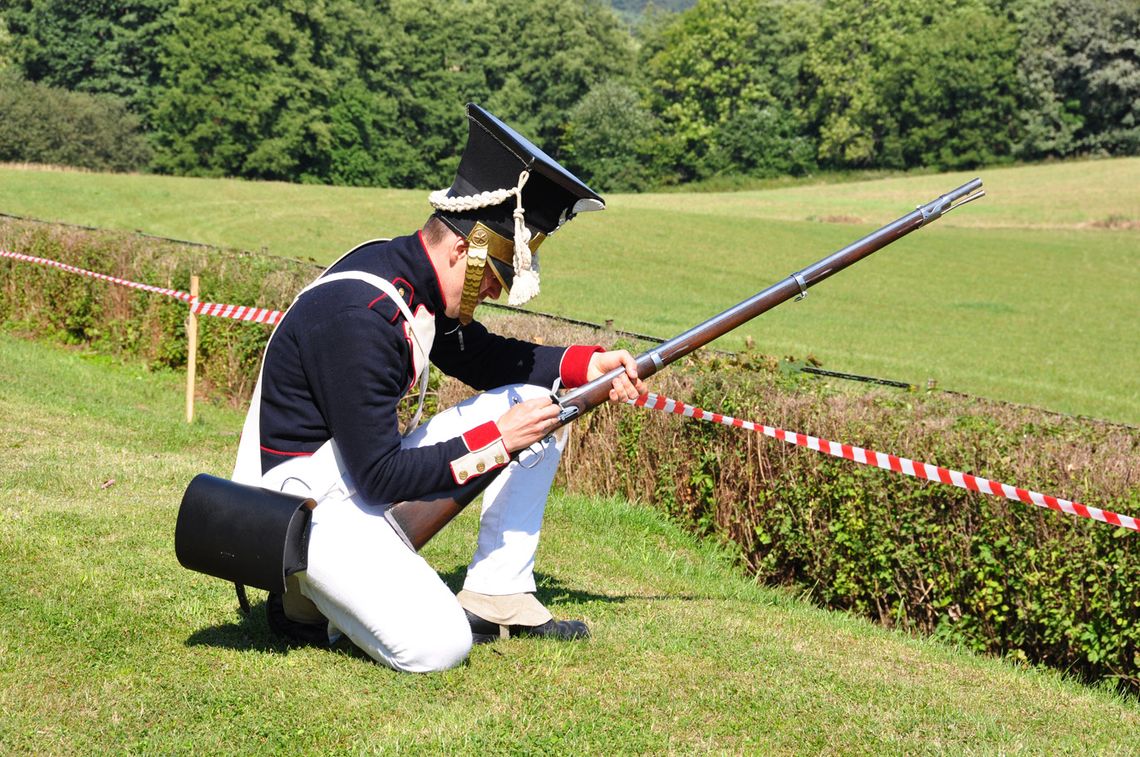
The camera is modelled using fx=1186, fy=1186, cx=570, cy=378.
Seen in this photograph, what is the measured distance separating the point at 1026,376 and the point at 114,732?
2164cm

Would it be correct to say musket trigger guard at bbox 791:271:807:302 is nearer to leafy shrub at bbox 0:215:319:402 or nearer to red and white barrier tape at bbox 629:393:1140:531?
red and white barrier tape at bbox 629:393:1140:531

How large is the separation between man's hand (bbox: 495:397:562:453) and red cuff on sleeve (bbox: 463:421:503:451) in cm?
3

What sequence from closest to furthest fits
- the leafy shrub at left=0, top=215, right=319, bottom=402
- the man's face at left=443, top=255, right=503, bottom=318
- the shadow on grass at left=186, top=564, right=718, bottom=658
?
the man's face at left=443, top=255, right=503, bottom=318
the shadow on grass at left=186, top=564, right=718, bottom=658
the leafy shrub at left=0, top=215, right=319, bottom=402

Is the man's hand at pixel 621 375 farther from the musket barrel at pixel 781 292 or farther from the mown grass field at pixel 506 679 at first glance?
the mown grass field at pixel 506 679

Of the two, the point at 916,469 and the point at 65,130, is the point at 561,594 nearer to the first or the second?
the point at 916,469

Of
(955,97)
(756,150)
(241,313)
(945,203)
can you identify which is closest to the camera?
(945,203)

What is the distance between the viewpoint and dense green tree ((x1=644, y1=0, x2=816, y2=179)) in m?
96.3

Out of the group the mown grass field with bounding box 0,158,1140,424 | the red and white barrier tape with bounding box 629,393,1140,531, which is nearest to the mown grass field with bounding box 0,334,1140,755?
the red and white barrier tape with bounding box 629,393,1140,531

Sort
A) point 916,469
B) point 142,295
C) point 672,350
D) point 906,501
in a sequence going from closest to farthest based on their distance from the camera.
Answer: point 672,350 < point 916,469 < point 906,501 < point 142,295

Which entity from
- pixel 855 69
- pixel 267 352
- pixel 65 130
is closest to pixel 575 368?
pixel 267 352

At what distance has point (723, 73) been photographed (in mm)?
100938

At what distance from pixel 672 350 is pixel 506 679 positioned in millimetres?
1677

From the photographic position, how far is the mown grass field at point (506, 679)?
14.0 ft

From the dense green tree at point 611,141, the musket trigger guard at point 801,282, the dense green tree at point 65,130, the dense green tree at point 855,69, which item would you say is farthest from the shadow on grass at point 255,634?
the dense green tree at point 855,69
